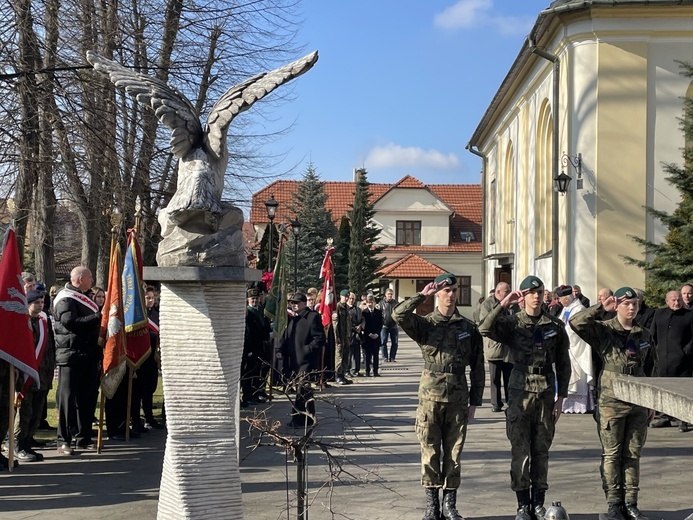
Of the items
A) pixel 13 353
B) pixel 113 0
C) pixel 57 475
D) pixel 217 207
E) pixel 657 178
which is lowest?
pixel 57 475

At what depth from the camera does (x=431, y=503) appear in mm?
7680

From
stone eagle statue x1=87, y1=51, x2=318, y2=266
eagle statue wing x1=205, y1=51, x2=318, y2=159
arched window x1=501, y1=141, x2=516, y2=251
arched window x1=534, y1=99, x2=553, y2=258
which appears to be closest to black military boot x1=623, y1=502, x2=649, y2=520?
stone eagle statue x1=87, y1=51, x2=318, y2=266

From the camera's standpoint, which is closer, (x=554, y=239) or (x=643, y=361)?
(x=643, y=361)

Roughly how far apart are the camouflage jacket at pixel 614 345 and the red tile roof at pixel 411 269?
47.0 m

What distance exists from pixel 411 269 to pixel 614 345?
159 ft

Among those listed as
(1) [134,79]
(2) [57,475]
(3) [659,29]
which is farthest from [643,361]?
(3) [659,29]

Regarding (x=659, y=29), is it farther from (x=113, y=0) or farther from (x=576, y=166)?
(x=113, y=0)

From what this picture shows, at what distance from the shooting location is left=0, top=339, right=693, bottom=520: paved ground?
804 centimetres

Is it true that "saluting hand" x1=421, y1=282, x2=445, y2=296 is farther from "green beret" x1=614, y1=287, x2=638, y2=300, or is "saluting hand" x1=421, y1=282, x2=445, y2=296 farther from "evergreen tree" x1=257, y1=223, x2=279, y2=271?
"evergreen tree" x1=257, y1=223, x2=279, y2=271

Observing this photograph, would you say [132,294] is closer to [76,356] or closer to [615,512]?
[76,356]

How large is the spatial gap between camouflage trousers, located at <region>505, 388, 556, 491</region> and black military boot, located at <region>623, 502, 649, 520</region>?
71 centimetres

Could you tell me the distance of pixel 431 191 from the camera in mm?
63062

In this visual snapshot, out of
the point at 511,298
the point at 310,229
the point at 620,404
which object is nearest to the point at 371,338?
the point at 511,298

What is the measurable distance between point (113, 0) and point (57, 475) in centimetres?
1029
